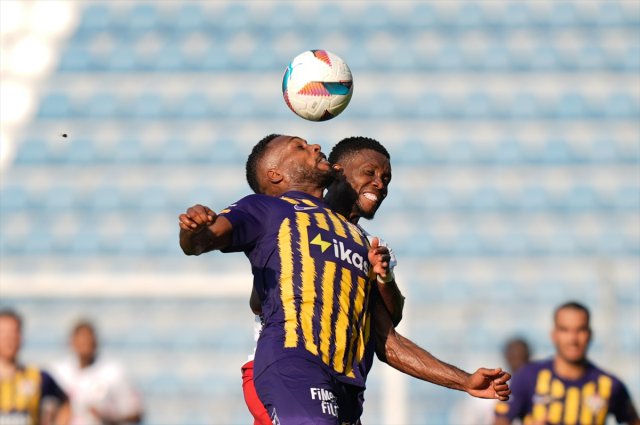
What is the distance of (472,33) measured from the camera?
21.2 m

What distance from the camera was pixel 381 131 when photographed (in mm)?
20156

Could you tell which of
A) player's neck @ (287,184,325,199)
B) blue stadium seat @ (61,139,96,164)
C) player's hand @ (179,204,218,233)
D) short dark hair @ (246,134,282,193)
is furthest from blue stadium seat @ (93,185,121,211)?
player's hand @ (179,204,218,233)

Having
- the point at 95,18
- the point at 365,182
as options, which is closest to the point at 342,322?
the point at 365,182

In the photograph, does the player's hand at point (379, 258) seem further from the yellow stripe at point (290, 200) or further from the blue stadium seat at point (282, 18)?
the blue stadium seat at point (282, 18)

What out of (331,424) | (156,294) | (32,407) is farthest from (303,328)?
(156,294)

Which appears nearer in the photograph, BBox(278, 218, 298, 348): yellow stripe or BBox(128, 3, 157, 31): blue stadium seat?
BBox(278, 218, 298, 348): yellow stripe

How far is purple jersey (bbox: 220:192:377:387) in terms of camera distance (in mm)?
3992

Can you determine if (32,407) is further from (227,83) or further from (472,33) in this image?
(472,33)

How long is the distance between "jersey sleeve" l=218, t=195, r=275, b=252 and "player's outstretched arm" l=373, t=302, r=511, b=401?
2.82 feet

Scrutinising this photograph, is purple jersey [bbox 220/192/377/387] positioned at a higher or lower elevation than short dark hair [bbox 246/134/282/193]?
lower

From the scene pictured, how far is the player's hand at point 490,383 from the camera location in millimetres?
4156

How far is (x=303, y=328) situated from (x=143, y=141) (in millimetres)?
16995

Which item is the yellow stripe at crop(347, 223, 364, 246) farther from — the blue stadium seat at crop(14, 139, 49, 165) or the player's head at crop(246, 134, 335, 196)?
the blue stadium seat at crop(14, 139, 49, 165)

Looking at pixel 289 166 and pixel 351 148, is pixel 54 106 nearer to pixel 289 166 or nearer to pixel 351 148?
pixel 351 148
